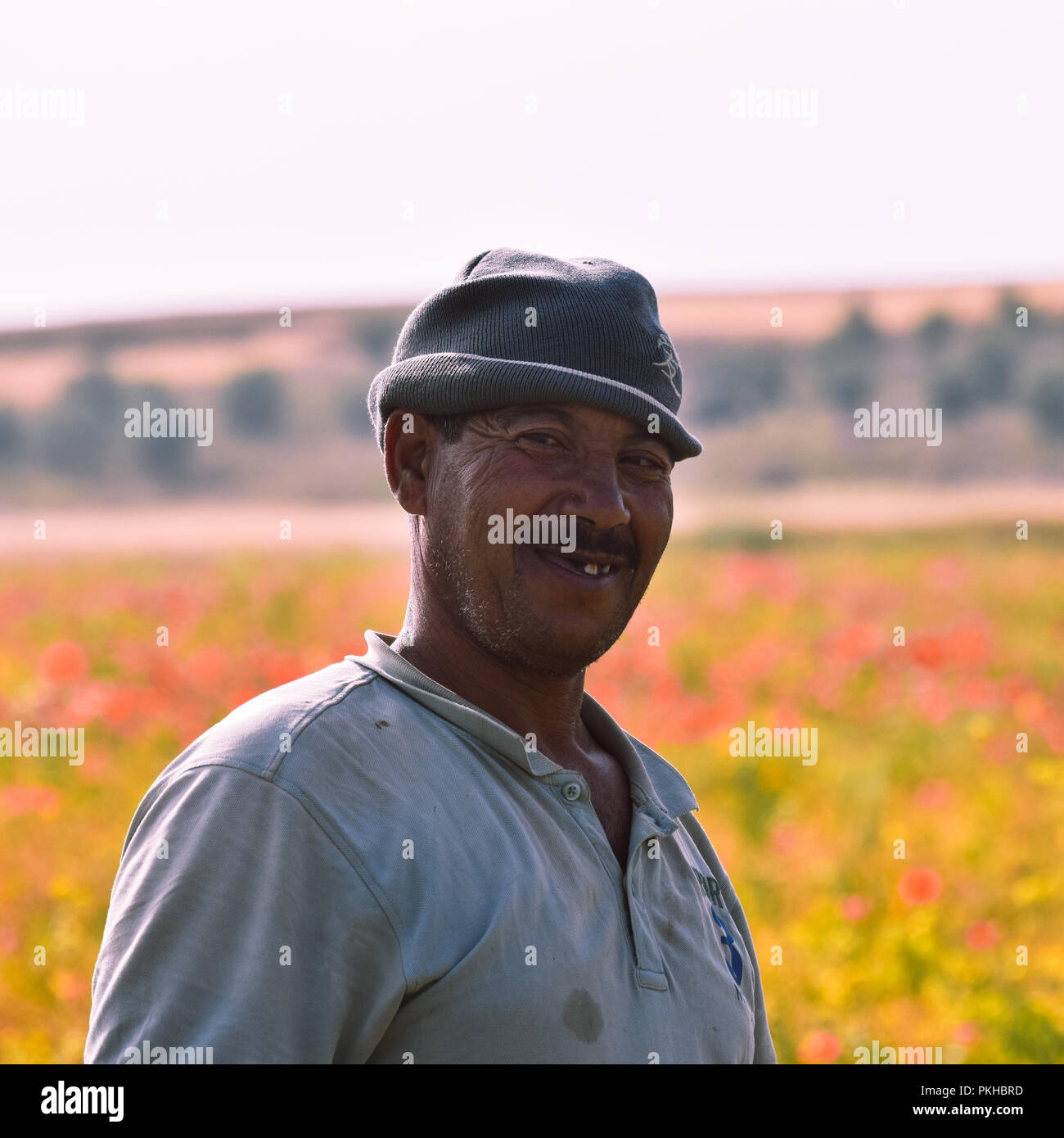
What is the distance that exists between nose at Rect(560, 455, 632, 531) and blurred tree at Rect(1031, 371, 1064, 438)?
32.2 m

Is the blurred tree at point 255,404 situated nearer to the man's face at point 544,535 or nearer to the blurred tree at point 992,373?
the blurred tree at point 992,373

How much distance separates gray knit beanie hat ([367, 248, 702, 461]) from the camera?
6.73 ft

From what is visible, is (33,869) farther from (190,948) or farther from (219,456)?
(219,456)

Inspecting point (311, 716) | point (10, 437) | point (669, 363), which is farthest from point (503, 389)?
point (10, 437)

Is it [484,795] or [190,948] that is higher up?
[484,795]

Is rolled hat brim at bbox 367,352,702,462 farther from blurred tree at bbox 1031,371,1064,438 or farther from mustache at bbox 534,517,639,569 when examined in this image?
blurred tree at bbox 1031,371,1064,438

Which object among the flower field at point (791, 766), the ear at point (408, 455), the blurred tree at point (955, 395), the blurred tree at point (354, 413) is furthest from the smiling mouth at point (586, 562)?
the blurred tree at point (354, 413)

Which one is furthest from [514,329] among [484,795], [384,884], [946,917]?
[946,917]

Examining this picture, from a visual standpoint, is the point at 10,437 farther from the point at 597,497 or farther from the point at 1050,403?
the point at 597,497

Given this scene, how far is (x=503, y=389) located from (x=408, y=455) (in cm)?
28

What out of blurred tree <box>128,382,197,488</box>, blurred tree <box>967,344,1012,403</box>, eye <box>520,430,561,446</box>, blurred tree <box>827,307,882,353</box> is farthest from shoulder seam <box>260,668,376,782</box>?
blurred tree <box>827,307,882,353</box>

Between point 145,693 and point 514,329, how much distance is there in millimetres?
5130

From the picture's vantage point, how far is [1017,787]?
646 cm

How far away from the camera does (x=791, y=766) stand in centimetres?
649
